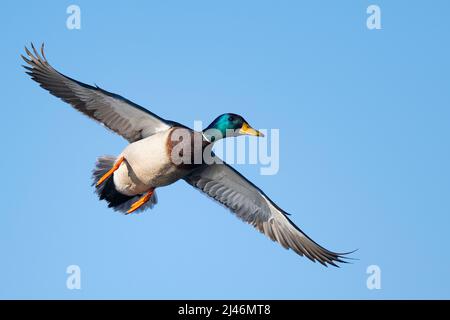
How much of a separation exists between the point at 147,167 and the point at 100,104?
1.20m

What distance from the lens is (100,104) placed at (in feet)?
37.9

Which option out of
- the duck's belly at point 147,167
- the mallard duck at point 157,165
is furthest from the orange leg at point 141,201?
the duck's belly at point 147,167

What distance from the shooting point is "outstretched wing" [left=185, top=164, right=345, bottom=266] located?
Answer: 39.4ft

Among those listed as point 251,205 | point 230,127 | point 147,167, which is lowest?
point 251,205

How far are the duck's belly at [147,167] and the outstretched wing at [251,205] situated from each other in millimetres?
796

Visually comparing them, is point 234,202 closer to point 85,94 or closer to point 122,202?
point 122,202

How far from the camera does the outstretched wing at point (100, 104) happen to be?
1143cm

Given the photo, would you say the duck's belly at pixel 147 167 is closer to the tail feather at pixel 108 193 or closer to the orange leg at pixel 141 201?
the orange leg at pixel 141 201

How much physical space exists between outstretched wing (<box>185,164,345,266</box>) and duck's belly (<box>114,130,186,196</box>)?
0.80m

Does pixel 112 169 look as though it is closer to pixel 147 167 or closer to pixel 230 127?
pixel 147 167

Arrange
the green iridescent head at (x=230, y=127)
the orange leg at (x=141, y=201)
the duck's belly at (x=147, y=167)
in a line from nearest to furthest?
the duck's belly at (x=147, y=167), the green iridescent head at (x=230, y=127), the orange leg at (x=141, y=201)

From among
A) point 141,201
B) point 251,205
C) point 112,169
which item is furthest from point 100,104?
point 251,205
